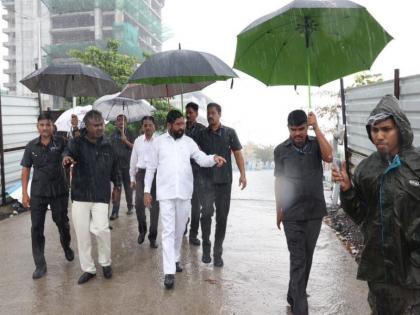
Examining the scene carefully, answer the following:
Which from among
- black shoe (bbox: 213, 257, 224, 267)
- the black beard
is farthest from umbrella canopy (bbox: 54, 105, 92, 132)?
black shoe (bbox: 213, 257, 224, 267)

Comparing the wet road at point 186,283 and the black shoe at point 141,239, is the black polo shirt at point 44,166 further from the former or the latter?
the black shoe at point 141,239

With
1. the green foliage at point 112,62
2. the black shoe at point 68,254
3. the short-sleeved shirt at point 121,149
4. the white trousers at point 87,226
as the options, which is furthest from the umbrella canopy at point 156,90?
the green foliage at point 112,62

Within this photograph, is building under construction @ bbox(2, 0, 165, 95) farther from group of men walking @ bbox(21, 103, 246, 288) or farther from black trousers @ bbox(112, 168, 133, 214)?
group of men walking @ bbox(21, 103, 246, 288)

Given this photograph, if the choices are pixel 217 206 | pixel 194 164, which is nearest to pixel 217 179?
pixel 217 206

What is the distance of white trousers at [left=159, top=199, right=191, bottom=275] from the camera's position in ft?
15.9

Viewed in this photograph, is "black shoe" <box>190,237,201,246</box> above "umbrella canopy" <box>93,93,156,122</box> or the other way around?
the other way around

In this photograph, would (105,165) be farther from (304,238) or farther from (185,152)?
(304,238)

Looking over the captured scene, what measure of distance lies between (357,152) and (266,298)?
12.3 ft

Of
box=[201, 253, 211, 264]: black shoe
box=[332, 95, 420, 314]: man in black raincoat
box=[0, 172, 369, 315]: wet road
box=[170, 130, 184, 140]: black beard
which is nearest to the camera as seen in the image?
box=[332, 95, 420, 314]: man in black raincoat

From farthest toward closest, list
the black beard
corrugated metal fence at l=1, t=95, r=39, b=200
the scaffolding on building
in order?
the scaffolding on building < corrugated metal fence at l=1, t=95, r=39, b=200 < the black beard

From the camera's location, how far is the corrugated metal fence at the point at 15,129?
10211 millimetres

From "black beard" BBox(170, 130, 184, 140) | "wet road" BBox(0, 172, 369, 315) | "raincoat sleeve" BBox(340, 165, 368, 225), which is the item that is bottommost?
"wet road" BBox(0, 172, 369, 315)

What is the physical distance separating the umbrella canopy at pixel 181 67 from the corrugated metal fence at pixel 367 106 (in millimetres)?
1979

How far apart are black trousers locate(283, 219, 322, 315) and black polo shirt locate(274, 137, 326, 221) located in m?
0.08
